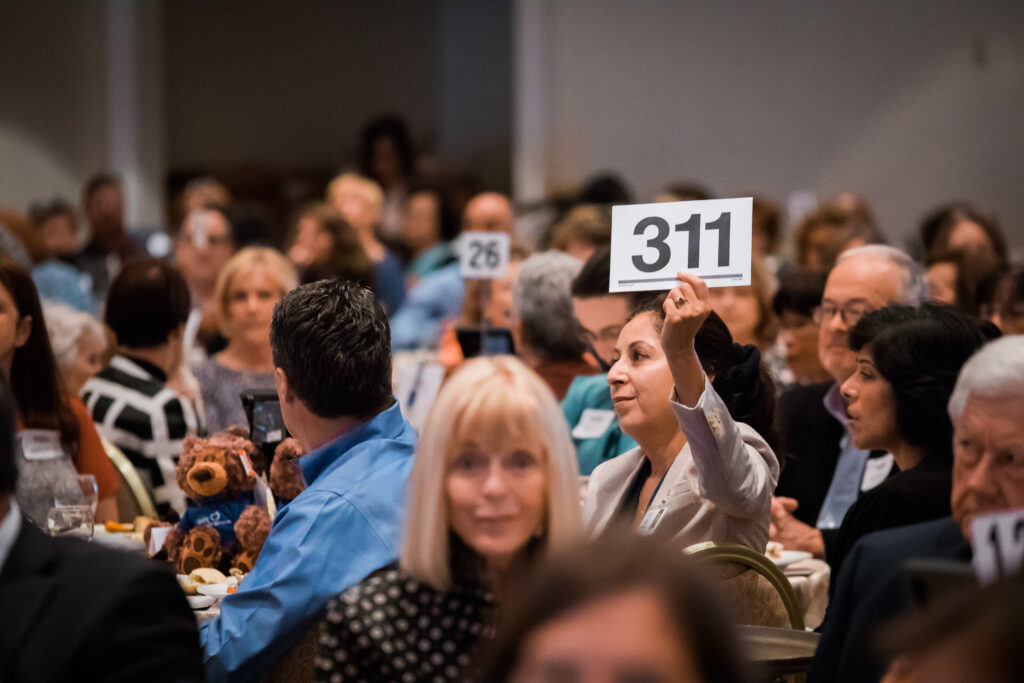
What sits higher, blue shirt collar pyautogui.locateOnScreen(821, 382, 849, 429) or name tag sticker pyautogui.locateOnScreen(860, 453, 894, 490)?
blue shirt collar pyautogui.locateOnScreen(821, 382, 849, 429)

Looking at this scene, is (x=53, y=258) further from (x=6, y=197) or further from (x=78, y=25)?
(x=78, y=25)

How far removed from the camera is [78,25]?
12078 mm

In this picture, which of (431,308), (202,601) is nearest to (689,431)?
(202,601)

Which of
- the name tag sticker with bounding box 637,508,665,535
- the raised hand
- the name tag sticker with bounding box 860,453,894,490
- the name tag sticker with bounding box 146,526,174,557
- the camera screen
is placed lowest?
the name tag sticker with bounding box 146,526,174,557

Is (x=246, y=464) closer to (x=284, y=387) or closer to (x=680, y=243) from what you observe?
(x=284, y=387)

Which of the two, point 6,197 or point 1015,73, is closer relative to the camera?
point 1015,73

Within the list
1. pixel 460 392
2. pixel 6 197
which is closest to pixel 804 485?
pixel 460 392

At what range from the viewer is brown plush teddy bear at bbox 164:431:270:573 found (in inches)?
130

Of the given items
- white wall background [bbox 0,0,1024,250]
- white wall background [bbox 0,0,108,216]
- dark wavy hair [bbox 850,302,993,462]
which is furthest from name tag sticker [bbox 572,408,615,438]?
white wall background [bbox 0,0,108,216]

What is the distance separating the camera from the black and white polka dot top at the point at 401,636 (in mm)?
2002

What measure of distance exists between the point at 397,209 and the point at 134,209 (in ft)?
8.94

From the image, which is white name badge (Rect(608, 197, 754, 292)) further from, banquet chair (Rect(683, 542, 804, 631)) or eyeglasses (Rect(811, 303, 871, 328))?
eyeglasses (Rect(811, 303, 871, 328))

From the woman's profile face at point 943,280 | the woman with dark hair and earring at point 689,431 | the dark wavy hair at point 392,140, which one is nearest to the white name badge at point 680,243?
the woman with dark hair and earring at point 689,431

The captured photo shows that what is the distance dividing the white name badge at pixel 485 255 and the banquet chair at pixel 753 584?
2.51m
